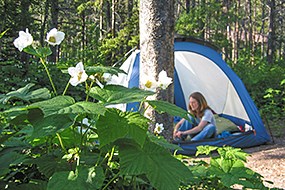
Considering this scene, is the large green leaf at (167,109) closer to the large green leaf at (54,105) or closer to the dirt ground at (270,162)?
the large green leaf at (54,105)

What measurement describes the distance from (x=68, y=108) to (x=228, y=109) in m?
6.28

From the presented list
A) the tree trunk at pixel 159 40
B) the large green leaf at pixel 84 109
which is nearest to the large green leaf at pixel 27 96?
the large green leaf at pixel 84 109

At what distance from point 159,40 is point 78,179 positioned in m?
2.15

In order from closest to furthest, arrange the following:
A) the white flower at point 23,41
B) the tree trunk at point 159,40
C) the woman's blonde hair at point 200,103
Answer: the white flower at point 23,41 < the tree trunk at point 159,40 < the woman's blonde hair at point 200,103

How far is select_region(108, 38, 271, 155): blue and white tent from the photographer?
5.81 m

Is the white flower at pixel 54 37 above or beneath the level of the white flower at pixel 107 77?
above

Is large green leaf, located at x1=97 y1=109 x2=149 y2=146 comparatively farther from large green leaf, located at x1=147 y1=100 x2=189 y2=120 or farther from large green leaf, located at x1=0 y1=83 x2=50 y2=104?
large green leaf, located at x1=0 y1=83 x2=50 y2=104

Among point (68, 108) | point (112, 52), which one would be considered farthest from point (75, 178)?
point (112, 52)

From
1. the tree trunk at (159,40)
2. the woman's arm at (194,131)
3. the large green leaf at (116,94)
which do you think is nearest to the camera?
the large green leaf at (116,94)

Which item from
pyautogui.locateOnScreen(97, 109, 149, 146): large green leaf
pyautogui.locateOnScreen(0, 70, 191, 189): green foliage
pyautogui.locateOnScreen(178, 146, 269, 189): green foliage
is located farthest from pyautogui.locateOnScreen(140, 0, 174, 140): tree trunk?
pyautogui.locateOnScreen(97, 109, 149, 146): large green leaf

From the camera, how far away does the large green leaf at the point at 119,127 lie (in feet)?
3.96

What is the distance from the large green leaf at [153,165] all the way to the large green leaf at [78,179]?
78 mm

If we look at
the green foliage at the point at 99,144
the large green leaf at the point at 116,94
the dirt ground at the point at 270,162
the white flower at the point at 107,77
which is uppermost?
the white flower at the point at 107,77

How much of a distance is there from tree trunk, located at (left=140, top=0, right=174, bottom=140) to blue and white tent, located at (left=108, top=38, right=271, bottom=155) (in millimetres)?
2261
